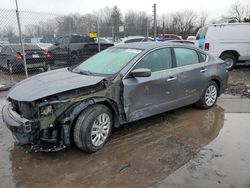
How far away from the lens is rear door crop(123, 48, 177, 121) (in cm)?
412

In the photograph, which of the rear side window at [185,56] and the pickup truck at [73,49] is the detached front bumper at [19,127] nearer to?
the rear side window at [185,56]

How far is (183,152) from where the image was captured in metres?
3.85

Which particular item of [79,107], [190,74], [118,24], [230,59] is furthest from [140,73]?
[118,24]

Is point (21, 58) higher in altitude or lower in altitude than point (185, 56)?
lower

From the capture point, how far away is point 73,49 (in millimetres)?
12500

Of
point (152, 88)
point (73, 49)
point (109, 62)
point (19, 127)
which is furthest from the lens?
point (73, 49)

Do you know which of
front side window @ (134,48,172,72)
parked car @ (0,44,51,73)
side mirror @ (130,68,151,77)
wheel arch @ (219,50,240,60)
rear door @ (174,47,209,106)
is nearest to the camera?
side mirror @ (130,68,151,77)

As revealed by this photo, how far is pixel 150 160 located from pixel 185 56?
250cm

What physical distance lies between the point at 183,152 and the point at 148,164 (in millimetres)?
667

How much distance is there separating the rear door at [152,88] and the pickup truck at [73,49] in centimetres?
816

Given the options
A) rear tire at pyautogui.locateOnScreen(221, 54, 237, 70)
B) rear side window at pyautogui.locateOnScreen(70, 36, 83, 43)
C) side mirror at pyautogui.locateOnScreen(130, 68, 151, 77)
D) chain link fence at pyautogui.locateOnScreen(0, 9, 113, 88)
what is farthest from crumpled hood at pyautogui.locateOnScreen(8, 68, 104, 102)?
rear tire at pyautogui.locateOnScreen(221, 54, 237, 70)

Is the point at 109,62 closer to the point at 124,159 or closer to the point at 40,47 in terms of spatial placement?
the point at 124,159

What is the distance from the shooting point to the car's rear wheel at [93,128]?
3.57 meters

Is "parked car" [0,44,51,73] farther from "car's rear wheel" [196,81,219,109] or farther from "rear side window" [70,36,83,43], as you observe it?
"car's rear wheel" [196,81,219,109]
